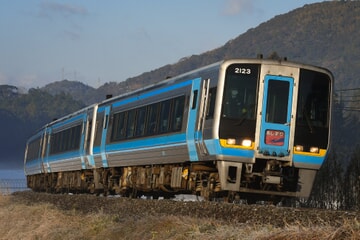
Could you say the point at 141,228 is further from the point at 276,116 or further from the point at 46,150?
the point at 46,150

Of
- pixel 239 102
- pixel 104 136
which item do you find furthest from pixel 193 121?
pixel 104 136

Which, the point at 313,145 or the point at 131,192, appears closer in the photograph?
the point at 313,145

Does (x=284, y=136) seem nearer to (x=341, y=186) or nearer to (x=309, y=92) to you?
(x=309, y=92)

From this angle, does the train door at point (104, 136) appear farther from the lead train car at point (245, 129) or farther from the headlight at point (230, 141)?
the headlight at point (230, 141)

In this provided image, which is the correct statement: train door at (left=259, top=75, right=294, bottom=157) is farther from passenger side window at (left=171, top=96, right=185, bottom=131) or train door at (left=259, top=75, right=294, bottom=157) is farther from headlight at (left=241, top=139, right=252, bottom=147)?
passenger side window at (left=171, top=96, right=185, bottom=131)

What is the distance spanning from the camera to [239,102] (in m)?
16.4

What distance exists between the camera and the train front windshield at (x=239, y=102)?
16.2 meters

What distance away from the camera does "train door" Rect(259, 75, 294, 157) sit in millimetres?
16359

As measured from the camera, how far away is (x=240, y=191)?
1638cm

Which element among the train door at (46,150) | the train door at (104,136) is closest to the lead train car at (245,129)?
the train door at (104,136)

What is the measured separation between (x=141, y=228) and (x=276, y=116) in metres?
6.97

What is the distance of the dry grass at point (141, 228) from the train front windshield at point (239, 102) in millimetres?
3640

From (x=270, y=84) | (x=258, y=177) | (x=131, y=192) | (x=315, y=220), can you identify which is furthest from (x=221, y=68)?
(x=131, y=192)

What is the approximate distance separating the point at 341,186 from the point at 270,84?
615cm
